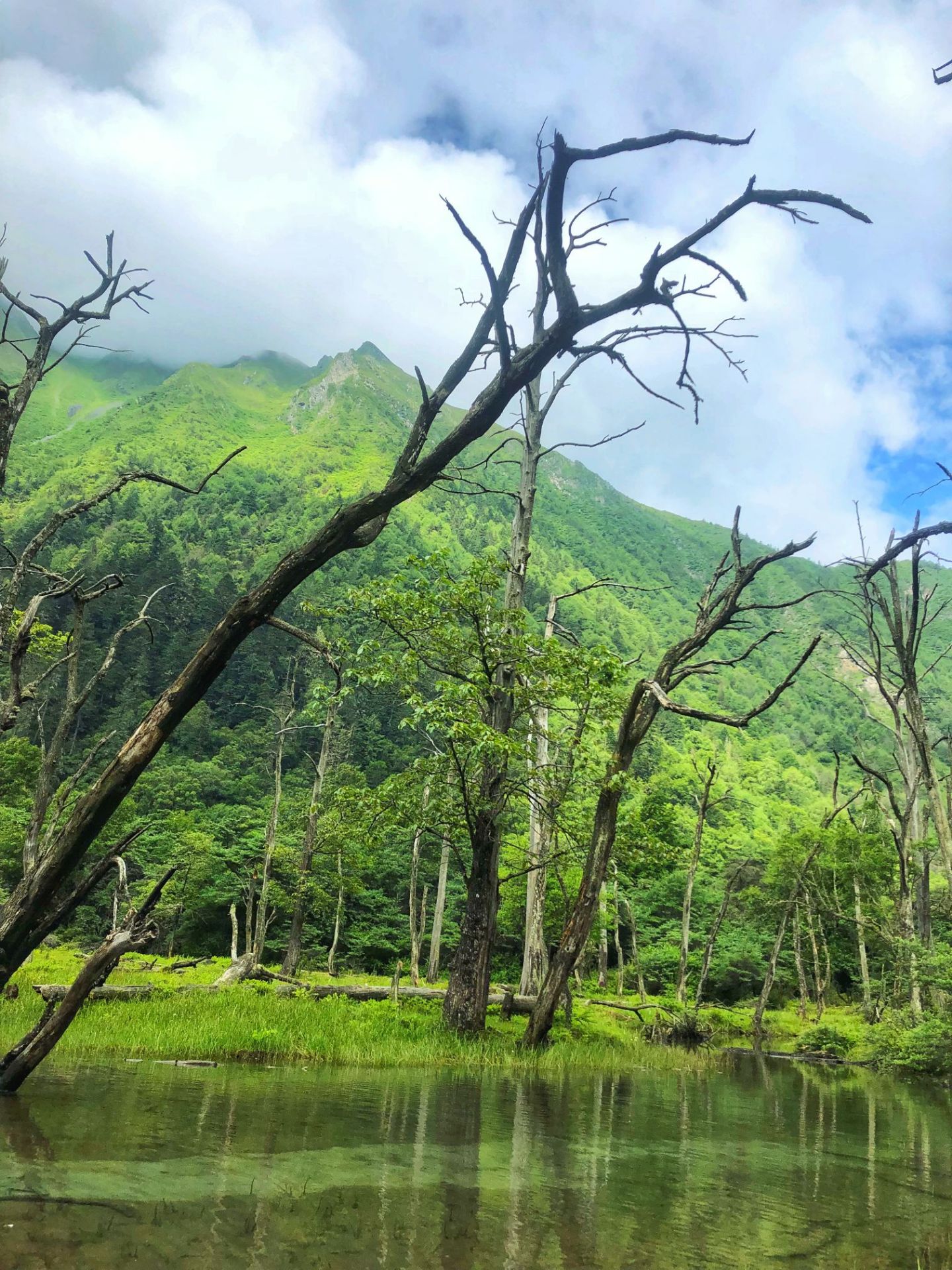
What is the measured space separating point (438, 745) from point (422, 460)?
1189 cm

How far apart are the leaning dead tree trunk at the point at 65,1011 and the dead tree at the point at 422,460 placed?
633mm

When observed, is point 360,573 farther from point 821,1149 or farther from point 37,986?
point 821,1149

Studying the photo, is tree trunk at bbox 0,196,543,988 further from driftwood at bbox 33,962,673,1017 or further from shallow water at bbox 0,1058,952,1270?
driftwood at bbox 33,962,673,1017

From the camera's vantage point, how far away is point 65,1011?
18.9ft

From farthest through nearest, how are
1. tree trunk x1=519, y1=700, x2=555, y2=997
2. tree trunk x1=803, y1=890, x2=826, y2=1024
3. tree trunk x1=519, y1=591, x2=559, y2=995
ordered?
1. tree trunk x1=803, y1=890, x2=826, y2=1024
2. tree trunk x1=519, y1=700, x2=555, y2=997
3. tree trunk x1=519, y1=591, x2=559, y2=995

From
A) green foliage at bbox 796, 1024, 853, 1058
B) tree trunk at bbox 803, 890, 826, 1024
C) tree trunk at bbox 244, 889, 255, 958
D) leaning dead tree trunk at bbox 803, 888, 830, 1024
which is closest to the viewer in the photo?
green foliage at bbox 796, 1024, 853, 1058

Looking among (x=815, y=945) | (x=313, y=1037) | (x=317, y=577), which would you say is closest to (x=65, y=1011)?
(x=313, y=1037)

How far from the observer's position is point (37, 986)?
12.3 m

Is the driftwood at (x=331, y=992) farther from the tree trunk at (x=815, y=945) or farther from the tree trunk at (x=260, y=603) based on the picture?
the tree trunk at (x=815, y=945)

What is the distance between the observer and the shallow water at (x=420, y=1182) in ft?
10.9

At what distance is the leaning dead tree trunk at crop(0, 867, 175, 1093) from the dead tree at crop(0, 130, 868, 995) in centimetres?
63

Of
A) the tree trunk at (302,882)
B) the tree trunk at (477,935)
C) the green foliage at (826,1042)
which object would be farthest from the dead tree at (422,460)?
the tree trunk at (302,882)

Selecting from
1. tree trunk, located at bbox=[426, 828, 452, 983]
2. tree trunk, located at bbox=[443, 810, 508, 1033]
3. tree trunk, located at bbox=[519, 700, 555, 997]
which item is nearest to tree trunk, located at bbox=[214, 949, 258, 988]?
tree trunk, located at bbox=[519, 700, 555, 997]

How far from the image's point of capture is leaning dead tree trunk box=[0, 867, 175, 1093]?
5.76 meters
